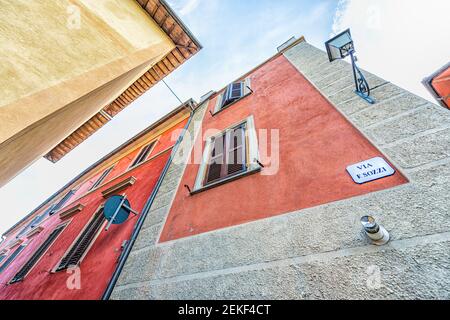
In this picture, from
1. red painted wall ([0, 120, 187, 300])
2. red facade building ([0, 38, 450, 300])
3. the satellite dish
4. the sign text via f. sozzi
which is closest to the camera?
red facade building ([0, 38, 450, 300])

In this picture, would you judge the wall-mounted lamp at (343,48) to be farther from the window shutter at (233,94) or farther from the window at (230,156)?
the window shutter at (233,94)

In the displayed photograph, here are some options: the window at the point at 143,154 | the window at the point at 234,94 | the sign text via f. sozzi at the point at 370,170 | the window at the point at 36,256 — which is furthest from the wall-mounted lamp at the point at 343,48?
the window at the point at 36,256

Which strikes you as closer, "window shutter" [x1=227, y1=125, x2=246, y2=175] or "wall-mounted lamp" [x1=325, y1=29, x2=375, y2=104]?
"wall-mounted lamp" [x1=325, y1=29, x2=375, y2=104]

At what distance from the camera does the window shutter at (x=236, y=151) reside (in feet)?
13.0

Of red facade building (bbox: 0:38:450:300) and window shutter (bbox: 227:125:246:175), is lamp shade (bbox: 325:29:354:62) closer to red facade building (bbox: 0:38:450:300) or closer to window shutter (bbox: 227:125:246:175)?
red facade building (bbox: 0:38:450:300)

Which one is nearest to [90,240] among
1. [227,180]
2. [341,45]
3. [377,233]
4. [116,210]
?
[116,210]

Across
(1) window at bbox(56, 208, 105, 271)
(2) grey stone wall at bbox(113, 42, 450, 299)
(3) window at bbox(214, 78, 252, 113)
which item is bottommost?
(1) window at bbox(56, 208, 105, 271)

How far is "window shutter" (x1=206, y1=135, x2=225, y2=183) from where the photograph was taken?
420cm

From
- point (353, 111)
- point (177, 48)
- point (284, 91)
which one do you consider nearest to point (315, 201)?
point (353, 111)

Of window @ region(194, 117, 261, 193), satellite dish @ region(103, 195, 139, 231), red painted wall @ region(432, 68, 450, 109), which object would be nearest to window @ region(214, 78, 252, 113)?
window @ region(194, 117, 261, 193)

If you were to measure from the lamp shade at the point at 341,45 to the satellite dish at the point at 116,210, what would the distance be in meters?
5.33

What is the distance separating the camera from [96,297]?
3.62 m

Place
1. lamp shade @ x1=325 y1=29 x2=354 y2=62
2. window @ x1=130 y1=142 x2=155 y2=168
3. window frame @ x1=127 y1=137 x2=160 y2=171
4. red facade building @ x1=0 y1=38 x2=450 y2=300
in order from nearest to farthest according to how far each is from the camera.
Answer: red facade building @ x1=0 y1=38 x2=450 y2=300 → lamp shade @ x1=325 y1=29 x2=354 y2=62 → window frame @ x1=127 y1=137 x2=160 y2=171 → window @ x1=130 y1=142 x2=155 y2=168

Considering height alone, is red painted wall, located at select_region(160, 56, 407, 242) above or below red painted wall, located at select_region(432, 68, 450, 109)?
above
